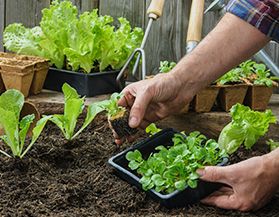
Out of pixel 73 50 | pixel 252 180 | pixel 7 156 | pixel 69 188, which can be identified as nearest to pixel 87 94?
pixel 73 50

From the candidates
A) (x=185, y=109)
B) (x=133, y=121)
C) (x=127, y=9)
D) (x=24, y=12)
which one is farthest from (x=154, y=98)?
(x=24, y=12)

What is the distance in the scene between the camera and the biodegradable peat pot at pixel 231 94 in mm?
2434

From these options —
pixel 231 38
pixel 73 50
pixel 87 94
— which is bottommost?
pixel 87 94

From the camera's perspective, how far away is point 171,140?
78.0 inches

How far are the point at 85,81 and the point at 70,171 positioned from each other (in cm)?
69

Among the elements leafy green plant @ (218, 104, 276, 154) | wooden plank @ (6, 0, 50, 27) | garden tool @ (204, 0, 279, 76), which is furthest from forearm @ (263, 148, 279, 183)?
wooden plank @ (6, 0, 50, 27)

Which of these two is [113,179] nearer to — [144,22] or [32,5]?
[144,22]

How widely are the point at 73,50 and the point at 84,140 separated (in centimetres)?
49

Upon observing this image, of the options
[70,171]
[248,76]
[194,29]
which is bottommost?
[70,171]

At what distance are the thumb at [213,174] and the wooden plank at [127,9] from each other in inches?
60.8

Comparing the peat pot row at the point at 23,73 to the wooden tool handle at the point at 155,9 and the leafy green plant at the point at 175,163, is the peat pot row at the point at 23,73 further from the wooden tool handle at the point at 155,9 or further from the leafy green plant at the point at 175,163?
the leafy green plant at the point at 175,163

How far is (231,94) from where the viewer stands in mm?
2449

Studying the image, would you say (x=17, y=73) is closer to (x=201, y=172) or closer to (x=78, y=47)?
(x=78, y=47)

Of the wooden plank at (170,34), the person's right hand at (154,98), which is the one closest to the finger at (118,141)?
the person's right hand at (154,98)
